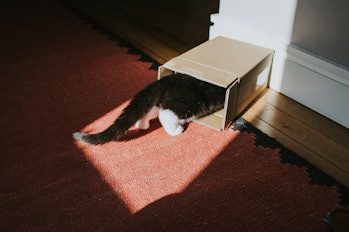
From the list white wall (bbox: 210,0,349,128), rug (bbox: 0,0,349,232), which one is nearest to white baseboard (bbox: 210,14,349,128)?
white wall (bbox: 210,0,349,128)

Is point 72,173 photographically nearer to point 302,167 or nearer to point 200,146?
point 200,146

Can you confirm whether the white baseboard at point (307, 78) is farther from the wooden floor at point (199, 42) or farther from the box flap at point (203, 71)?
the box flap at point (203, 71)

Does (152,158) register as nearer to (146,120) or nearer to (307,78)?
(146,120)

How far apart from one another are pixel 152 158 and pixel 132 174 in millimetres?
94

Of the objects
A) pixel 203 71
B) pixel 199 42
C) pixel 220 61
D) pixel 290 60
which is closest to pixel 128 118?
pixel 203 71

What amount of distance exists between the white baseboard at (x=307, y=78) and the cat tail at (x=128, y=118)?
1.97 feet

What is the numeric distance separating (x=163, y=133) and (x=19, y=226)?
0.54 meters

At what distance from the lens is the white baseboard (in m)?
1.30

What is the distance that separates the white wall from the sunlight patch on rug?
0.40m

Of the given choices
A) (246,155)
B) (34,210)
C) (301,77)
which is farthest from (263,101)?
(34,210)

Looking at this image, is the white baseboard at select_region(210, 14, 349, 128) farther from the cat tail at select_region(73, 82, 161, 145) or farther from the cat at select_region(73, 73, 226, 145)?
the cat tail at select_region(73, 82, 161, 145)

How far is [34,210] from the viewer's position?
3.03ft

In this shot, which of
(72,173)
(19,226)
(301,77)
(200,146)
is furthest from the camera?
(301,77)

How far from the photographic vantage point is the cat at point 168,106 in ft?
3.71
